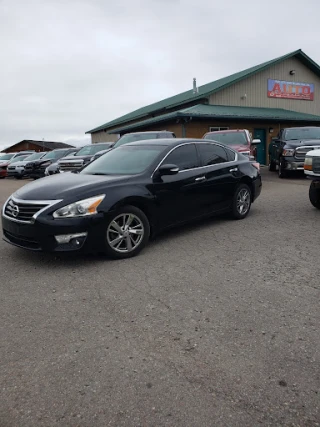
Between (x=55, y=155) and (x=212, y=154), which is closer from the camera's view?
(x=212, y=154)

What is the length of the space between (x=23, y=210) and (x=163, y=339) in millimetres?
2689

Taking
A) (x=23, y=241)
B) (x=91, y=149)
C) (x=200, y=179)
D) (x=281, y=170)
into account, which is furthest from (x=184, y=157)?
(x=91, y=149)

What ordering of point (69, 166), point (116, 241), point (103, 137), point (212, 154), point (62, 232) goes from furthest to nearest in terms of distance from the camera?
point (103, 137), point (69, 166), point (212, 154), point (116, 241), point (62, 232)

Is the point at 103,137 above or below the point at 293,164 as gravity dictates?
above

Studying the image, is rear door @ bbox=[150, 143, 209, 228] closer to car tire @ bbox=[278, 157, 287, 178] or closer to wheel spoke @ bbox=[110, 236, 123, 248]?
wheel spoke @ bbox=[110, 236, 123, 248]

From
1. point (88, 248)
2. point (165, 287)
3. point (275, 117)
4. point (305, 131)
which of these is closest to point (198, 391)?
point (165, 287)

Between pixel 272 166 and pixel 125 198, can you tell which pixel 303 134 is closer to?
pixel 272 166

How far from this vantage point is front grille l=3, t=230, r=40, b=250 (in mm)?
4504

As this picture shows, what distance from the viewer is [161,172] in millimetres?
5273

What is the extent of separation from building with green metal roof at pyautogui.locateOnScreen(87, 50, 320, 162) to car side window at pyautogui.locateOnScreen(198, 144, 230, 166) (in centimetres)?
1204

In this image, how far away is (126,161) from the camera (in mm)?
5703

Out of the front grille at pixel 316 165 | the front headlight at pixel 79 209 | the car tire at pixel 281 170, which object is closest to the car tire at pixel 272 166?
the car tire at pixel 281 170

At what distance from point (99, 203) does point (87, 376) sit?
2.46m

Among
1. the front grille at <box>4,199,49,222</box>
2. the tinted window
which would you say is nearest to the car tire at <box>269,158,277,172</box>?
the tinted window
